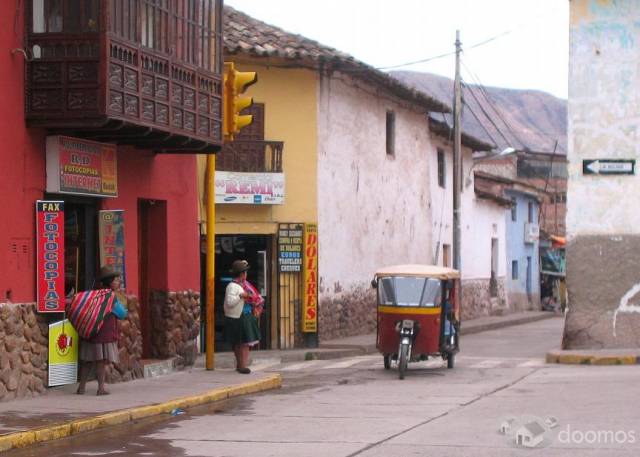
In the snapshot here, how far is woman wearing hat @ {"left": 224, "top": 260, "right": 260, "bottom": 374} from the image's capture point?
17844 millimetres

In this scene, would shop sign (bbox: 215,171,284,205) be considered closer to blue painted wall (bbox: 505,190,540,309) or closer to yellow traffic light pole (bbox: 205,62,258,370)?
yellow traffic light pole (bbox: 205,62,258,370)

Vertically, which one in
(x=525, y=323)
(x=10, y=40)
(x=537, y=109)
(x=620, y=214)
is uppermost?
(x=537, y=109)

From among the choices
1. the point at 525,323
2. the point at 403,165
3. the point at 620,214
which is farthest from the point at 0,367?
the point at 525,323

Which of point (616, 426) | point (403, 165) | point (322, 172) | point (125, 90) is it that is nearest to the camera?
point (616, 426)

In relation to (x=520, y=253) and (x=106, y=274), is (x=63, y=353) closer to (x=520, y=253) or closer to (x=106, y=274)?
→ (x=106, y=274)

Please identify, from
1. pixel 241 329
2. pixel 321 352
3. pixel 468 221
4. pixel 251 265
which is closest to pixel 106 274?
pixel 241 329

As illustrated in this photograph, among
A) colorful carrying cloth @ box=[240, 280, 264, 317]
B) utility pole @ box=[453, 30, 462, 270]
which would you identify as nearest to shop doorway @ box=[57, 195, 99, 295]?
colorful carrying cloth @ box=[240, 280, 264, 317]

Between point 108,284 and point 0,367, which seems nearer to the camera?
point 0,367

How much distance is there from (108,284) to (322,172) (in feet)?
40.5

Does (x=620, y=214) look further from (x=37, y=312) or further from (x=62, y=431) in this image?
(x=62, y=431)

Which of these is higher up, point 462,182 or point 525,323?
point 462,182

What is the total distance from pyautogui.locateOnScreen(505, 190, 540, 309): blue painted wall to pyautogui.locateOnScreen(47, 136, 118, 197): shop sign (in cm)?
3401

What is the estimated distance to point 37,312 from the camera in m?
14.5

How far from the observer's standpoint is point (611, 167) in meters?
22.9
